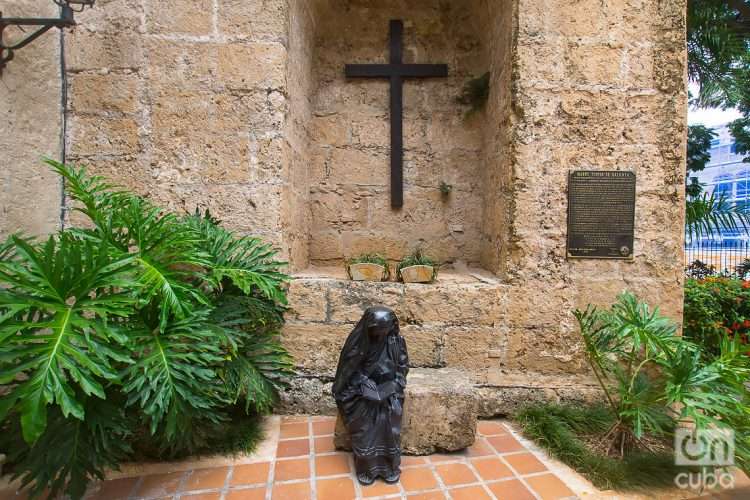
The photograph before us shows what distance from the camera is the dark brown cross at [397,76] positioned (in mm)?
3314

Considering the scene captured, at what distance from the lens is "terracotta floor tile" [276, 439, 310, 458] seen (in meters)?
2.14

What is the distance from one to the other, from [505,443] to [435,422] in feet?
1.58

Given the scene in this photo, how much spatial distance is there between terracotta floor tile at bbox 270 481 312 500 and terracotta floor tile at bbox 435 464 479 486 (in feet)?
2.16

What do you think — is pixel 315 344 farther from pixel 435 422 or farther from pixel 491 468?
pixel 491 468

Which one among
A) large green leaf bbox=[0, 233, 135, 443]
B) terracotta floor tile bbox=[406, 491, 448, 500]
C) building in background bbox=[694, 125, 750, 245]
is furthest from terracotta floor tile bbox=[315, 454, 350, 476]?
building in background bbox=[694, 125, 750, 245]

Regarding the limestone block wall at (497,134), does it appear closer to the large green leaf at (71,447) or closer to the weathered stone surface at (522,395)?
the weathered stone surface at (522,395)

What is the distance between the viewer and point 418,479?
193 centimetres

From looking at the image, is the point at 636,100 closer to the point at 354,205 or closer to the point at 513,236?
the point at 513,236

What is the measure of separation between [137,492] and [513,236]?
8.18 ft

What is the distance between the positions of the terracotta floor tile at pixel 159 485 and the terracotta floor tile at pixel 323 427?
0.74 metres

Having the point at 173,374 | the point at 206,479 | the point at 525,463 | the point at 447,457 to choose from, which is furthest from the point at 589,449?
the point at 173,374

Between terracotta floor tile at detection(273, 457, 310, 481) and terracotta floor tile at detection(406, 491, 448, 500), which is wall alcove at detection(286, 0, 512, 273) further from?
terracotta floor tile at detection(406, 491, 448, 500)

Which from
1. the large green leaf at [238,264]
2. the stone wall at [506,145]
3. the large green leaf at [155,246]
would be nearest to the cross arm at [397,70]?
the stone wall at [506,145]

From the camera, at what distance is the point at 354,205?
3.40 meters
